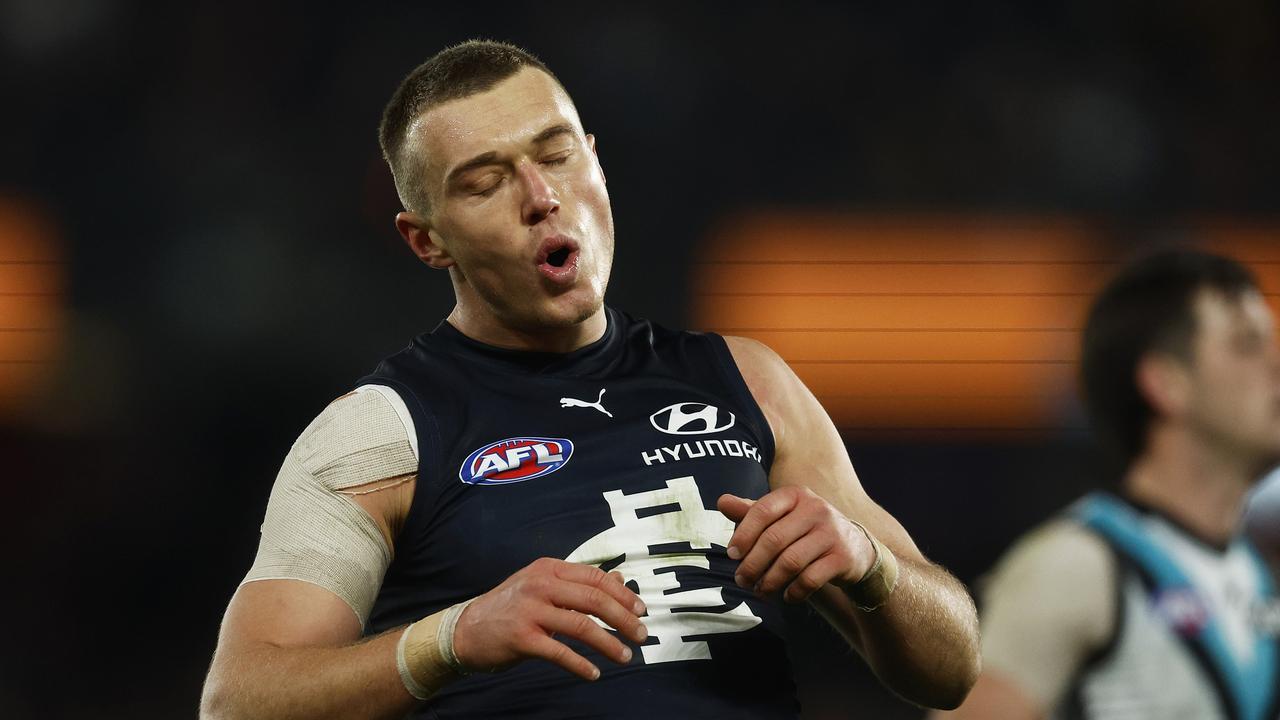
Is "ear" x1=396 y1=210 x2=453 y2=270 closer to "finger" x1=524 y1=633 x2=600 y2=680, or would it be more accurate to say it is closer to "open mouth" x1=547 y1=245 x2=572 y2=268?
"open mouth" x1=547 y1=245 x2=572 y2=268

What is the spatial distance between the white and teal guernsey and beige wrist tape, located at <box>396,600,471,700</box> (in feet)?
6.21

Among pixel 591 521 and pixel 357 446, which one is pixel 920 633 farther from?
pixel 357 446

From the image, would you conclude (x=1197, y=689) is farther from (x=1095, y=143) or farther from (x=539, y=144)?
(x=1095, y=143)

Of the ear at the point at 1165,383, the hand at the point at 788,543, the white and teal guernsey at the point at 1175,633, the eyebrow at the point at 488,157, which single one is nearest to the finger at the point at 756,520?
the hand at the point at 788,543

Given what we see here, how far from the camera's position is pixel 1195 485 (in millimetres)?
3561

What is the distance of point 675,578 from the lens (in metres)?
2.06

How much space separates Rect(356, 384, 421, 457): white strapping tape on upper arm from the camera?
209 cm

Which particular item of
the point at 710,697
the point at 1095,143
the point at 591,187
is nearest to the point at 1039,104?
the point at 1095,143

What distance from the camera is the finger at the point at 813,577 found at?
179 cm

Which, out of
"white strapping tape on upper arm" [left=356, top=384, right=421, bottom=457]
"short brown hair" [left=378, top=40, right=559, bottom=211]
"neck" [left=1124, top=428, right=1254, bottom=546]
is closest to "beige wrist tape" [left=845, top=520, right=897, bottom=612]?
"white strapping tape on upper arm" [left=356, top=384, right=421, bottom=457]

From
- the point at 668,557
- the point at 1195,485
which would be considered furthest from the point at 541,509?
the point at 1195,485

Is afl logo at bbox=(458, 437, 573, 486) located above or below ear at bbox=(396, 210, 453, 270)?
below

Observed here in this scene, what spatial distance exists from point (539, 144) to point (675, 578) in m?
0.74

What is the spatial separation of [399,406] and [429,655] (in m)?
0.47
